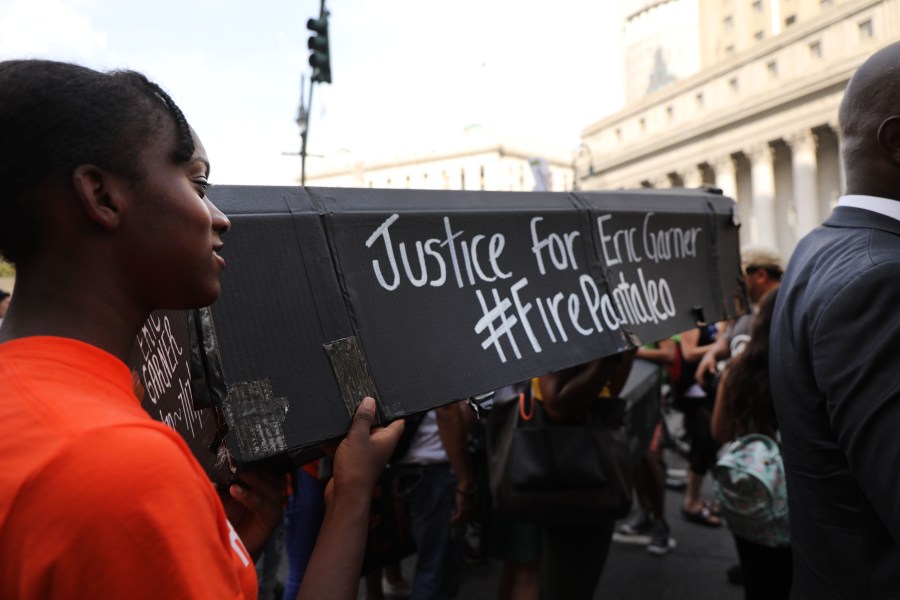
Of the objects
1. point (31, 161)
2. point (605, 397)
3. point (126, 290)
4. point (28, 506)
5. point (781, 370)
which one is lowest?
point (605, 397)

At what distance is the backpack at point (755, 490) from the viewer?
265 cm

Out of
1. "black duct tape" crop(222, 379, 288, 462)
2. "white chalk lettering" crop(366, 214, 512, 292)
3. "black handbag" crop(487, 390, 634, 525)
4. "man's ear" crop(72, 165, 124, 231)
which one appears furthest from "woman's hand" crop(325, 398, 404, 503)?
"black handbag" crop(487, 390, 634, 525)

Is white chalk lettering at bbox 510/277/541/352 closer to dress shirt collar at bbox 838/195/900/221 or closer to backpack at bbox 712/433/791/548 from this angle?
dress shirt collar at bbox 838/195/900/221

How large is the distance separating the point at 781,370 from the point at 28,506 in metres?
1.62

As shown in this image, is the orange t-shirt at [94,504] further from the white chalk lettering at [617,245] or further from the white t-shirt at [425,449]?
the white t-shirt at [425,449]

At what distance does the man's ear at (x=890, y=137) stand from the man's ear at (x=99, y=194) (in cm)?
159

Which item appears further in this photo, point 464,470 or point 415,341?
point 464,470

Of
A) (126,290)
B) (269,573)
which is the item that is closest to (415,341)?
(126,290)

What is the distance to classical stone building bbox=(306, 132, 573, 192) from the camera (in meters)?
69.8

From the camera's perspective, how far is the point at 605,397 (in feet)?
9.36

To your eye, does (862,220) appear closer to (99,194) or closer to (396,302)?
(396,302)

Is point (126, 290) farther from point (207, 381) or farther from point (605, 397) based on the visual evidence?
point (605, 397)

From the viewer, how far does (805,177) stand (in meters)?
35.1

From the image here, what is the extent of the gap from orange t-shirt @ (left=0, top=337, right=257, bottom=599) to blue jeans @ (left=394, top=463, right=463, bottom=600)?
2805 mm
